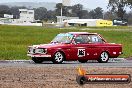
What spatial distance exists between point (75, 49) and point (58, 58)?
42.3 inches

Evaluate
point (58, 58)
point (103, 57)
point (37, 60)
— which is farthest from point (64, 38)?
point (103, 57)

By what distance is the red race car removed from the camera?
21.2m

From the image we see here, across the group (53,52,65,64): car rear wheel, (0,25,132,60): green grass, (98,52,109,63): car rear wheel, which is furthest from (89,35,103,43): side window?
(0,25,132,60): green grass

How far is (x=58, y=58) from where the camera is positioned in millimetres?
21312

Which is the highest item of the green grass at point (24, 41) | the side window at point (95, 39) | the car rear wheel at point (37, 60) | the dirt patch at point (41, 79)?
the side window at point (95, 39)

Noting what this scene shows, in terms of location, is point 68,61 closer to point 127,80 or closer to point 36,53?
point 36,53

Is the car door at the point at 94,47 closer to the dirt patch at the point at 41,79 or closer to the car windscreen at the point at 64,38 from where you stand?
the car windscreen at the point at 64,38

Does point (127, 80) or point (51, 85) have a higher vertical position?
point (127, 80)

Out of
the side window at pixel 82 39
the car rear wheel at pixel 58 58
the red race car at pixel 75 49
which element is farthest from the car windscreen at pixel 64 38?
the car rear wheel at pixel 58 58

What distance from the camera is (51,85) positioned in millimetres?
12195

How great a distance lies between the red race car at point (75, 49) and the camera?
69.6 ft

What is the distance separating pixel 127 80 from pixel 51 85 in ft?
16.5

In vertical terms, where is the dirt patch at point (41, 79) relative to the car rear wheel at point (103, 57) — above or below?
above

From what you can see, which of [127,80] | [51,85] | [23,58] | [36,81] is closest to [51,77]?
[36,81]
